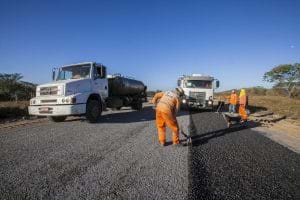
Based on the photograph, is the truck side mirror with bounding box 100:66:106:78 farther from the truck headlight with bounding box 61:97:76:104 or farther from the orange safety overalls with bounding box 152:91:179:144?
the orange safety overalls with bounding box 152:91:179:144

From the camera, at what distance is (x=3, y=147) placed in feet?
20.0

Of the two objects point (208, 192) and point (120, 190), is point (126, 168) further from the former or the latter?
point (208, 192)

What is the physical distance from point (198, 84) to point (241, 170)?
45.1 ft

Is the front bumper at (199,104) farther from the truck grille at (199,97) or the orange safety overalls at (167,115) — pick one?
the orange safety overalls at (167,115)

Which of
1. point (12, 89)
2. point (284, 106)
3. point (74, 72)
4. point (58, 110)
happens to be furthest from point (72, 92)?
point (12, 89)

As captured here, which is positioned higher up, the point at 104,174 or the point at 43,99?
the point at 43,99

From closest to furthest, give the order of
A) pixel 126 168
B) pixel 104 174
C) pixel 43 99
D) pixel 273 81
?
1. pixel 104 174
2. pixel 126 168
3. pixel 43 99
4. pixel 273 81

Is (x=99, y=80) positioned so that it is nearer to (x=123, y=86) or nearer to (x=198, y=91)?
(x=123, y=86)

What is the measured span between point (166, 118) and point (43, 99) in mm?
5961

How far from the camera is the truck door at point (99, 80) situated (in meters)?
11.3

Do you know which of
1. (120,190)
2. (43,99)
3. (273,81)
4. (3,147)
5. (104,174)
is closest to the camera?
(120,190)

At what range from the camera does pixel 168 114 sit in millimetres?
6211

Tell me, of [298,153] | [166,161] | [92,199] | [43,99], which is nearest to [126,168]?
[166,161]

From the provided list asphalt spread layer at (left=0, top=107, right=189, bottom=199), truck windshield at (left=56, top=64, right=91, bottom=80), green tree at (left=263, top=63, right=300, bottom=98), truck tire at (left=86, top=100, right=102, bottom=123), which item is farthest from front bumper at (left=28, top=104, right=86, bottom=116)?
green tree at (left=263, top=63, right=300, bottom=98)
